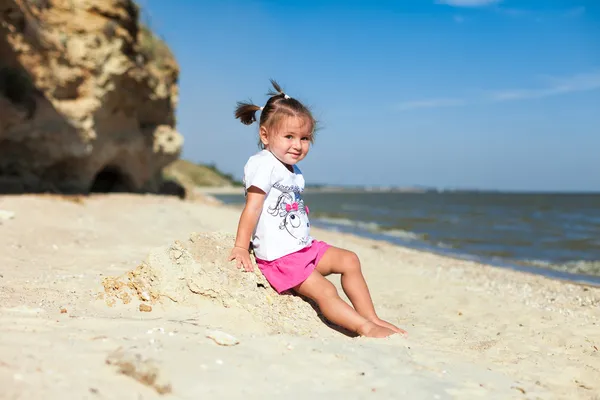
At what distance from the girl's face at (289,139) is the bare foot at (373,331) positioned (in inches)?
48.7

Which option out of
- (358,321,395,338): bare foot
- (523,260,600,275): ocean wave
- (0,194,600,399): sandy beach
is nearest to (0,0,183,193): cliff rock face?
(0,194,600,399): sandy beach

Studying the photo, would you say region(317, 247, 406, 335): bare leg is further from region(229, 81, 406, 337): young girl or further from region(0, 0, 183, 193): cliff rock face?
region(0, 0, 183, 193): cliff rock face

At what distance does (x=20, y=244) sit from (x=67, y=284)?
78.8 inches

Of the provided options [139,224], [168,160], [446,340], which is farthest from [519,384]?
[168,160]

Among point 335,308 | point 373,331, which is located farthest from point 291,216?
point 373,331

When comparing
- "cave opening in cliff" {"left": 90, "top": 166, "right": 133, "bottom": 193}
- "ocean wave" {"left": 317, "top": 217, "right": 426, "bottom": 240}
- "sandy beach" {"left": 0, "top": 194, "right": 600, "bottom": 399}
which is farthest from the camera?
"cave opening in cliff" {"left": 90, "top": 166, "right": 133, "bottom": 193}

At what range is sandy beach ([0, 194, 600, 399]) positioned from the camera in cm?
210

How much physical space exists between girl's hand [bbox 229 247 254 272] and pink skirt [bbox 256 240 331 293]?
0.48 ft

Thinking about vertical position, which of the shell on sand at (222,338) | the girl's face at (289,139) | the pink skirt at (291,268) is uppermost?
the girl's face at (289,139)

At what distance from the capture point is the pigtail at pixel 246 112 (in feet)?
12.4

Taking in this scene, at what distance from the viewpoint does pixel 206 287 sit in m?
3.30

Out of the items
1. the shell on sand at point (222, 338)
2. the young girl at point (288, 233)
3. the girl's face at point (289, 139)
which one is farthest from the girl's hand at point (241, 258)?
the shell on sand at point (222, 338)

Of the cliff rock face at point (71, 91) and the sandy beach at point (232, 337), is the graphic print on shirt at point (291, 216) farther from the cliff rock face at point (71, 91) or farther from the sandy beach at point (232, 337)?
the cliff rock face at point (71, 91)

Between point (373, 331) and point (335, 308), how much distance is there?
288 millimetres
